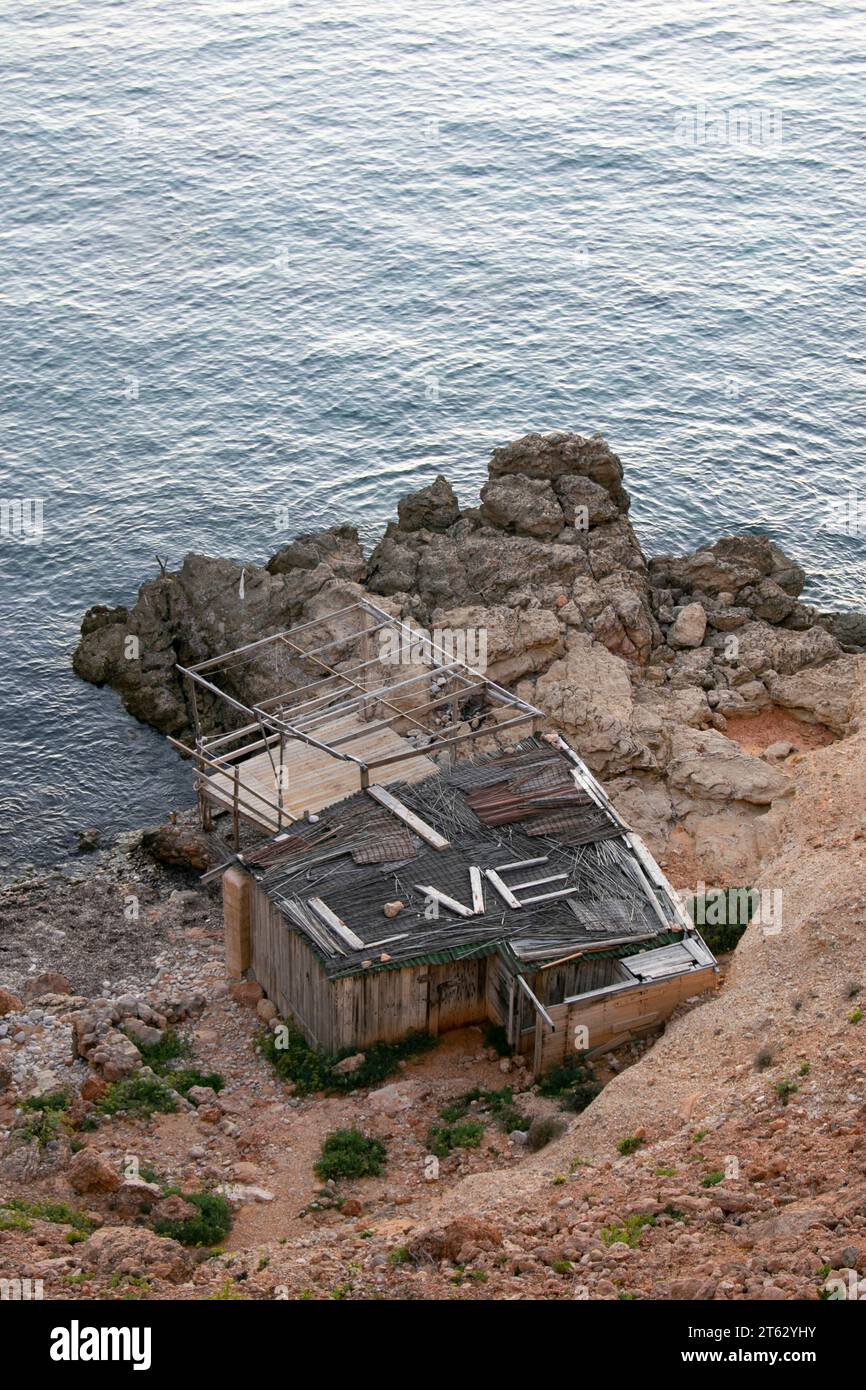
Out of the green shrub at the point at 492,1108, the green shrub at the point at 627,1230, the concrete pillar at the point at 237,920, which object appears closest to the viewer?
the green shrub at the point at 627,1230

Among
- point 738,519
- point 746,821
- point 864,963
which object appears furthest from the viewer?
point 738,519

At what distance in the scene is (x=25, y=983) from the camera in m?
37.4

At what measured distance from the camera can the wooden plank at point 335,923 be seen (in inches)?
1256

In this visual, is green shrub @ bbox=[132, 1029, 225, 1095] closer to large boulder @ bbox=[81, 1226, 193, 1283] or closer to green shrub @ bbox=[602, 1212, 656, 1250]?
large boulder @ bbox=[81, 1226, 193, 1283]

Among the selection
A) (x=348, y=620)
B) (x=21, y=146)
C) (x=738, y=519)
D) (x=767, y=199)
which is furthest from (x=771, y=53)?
(x=348, y=620)

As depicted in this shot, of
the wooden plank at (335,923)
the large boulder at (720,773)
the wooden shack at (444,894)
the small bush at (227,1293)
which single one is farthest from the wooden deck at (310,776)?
the small bush at (227,1293)

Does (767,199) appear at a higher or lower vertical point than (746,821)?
higher

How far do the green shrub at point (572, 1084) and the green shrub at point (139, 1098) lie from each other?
7672 millimetres

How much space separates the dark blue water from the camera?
59594 mm

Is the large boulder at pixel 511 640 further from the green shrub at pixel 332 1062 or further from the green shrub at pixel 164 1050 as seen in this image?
the green shrub at pixel 164 1050

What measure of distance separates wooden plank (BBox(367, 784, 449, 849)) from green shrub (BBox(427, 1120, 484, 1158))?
6.77 m

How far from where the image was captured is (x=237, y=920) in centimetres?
3516

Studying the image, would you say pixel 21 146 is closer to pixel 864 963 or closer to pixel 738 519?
pixel 738 519
